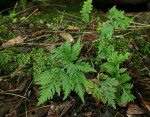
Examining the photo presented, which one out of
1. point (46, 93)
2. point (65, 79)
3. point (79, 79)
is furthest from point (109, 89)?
point (46, 93)

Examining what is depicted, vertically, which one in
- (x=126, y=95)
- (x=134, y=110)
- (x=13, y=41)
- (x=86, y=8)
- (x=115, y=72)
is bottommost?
(x=134, y=110)

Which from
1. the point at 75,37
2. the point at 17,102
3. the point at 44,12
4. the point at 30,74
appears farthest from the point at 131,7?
the point at 17,102

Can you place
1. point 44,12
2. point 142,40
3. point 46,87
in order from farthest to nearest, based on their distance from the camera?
point 44,12
point 142,40
point 46,87

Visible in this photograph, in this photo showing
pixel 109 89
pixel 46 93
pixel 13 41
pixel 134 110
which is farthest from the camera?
pixel 13 41

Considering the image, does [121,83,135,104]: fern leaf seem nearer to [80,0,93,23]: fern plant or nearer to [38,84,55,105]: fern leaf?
[38,84,55,105]: fern leaf

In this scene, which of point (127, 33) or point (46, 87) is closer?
point (46, 87)

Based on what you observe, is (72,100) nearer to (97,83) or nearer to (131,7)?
(97,83)

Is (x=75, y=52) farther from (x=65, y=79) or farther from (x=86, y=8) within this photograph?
(x=86, y=8)
